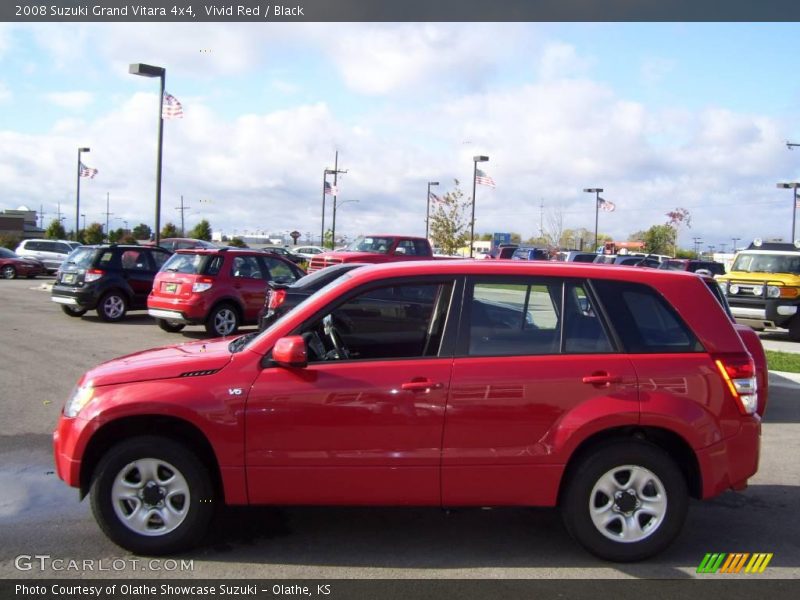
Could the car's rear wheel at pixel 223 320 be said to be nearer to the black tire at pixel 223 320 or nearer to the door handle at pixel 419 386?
the black tire at pixel 223 320

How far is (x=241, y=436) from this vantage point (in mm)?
4355

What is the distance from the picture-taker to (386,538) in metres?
4.86

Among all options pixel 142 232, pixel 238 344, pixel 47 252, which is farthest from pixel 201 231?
pixel 238 344

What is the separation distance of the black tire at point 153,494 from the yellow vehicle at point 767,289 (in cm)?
1603

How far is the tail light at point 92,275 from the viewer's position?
52.5 ft

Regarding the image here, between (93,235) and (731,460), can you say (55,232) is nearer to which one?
(93,235)

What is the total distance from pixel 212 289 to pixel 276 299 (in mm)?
3708

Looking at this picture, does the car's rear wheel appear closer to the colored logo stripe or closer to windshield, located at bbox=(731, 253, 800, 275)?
the colored logo stripe

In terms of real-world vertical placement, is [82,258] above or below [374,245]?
below

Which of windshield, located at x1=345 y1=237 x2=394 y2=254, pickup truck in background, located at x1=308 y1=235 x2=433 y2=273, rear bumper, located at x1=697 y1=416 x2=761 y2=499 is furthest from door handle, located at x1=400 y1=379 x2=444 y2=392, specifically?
windshield, located at x1=345 y1=237 x2=394 y2=254

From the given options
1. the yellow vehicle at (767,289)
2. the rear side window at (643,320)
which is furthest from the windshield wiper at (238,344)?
the yellow vehicle at (767,289)

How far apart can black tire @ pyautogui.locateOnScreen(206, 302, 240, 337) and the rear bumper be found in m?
10.6

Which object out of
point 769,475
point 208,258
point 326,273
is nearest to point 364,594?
point 769,475

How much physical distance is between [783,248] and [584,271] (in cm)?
1779
